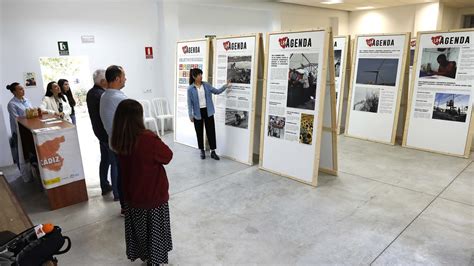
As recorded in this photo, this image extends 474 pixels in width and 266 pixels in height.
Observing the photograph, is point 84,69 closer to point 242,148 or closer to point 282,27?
point 242,148

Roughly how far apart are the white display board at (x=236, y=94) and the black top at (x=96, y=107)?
2201 millimetres

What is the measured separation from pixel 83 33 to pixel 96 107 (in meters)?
3.43

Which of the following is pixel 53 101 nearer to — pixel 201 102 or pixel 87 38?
pixel 87 38

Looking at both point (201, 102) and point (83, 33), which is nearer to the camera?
point (201, 102)

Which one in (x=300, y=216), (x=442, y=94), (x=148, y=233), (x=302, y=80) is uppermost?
(x=302, y=80)

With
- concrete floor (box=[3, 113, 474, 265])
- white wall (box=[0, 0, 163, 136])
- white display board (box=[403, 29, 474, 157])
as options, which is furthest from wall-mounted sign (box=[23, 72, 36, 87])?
white display board (box=[403, 29, 474, 157])

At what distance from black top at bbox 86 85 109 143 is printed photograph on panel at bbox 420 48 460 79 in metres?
5.21

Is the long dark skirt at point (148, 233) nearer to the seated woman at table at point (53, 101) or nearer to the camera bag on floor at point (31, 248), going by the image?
the camera bag on floor at point (31, 248)

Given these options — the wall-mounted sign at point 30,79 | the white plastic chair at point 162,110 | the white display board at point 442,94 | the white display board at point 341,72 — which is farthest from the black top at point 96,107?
the white display board at point 442,94

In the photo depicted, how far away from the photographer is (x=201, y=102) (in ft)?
16.7

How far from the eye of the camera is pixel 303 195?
13.0 feet

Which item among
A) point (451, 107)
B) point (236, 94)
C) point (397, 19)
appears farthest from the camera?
point (397, 19)

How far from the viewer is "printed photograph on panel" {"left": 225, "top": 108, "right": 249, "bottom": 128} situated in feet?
16.5

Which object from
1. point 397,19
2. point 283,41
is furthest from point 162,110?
point 397,19
